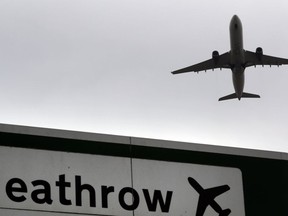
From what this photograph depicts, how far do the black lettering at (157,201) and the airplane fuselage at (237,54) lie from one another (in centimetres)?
4925

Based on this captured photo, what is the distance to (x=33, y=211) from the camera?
14.1m

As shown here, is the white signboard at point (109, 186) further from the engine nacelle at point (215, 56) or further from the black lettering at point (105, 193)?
the engine nacelle at point (215, 56)

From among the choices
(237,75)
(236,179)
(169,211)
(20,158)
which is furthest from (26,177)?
(237,75)

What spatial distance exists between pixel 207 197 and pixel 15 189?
4260 mm

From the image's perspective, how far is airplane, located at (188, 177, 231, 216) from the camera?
53.0 ft

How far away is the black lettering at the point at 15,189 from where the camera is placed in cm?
1406

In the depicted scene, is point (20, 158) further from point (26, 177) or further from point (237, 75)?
point (237, 75)

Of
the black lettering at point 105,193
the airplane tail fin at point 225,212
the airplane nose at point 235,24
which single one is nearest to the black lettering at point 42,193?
the black lettering at point 105,193

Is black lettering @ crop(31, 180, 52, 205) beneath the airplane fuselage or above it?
beneath

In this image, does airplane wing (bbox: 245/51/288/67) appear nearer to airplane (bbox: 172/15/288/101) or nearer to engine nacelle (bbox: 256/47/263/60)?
airplane (bbox: 172/15/288/101)

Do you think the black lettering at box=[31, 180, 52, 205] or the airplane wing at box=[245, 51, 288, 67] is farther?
the airplane wing at box=[245, 51, 288, 67]

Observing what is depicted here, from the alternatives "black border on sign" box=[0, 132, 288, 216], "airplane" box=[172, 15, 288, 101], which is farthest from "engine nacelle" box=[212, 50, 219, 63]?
"black border on sign" box=[0, 132, 288, 216]

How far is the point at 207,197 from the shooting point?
53.5ft

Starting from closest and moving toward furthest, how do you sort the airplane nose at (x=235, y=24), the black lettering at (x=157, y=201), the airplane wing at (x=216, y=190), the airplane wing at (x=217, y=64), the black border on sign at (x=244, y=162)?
the black border on sign at (x=244, y=162), the black lettering at (x=157, y=201), the airplane wing at (x=216, y=190), the airplane nose at (x=235, y=24), the airplane wing at (x=217, y=64)
